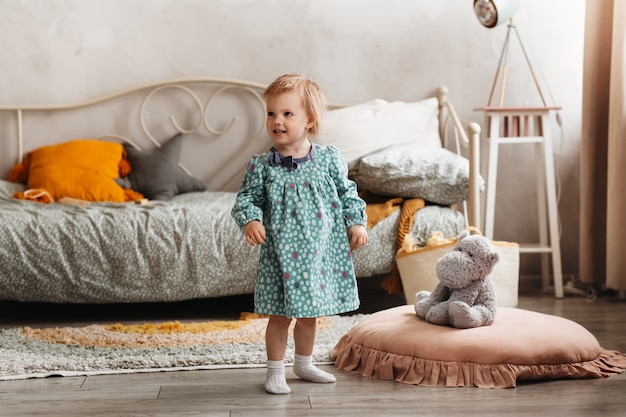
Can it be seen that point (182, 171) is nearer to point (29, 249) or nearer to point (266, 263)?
point (29, 249)

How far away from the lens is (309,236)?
1.90 meters

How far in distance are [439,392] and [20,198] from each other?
1823 mm

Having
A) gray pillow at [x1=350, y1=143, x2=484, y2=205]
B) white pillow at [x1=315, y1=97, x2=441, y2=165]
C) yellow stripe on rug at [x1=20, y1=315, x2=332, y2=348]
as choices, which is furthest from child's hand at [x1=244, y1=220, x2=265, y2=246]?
white pillow at [x1=315, y1=97, x2=441, y2=165]

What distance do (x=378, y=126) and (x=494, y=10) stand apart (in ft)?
1.94

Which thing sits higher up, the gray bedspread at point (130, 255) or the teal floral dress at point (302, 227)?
the teal floral dress at point (302, 227)

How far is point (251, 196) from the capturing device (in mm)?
1930

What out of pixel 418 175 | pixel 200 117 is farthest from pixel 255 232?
pixel 200 117

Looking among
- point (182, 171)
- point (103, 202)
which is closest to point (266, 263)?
point (103, 202)

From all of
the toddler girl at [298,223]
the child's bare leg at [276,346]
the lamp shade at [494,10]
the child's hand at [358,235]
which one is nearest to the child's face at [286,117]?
the toddler girl at [298,223]

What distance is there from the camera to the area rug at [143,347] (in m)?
2.13

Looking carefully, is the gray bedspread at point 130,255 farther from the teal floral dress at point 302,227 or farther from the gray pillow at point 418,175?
the teal floral dress at point 302,227

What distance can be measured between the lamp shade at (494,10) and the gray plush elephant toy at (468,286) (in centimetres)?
117

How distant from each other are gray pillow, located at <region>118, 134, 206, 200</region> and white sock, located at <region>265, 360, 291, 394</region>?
4.73 ft

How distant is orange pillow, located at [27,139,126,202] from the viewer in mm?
3184
